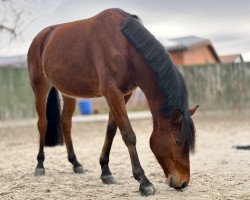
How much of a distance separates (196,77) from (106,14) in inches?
550

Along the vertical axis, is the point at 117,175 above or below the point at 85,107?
above

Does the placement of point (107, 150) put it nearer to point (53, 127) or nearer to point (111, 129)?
point (111, 129)

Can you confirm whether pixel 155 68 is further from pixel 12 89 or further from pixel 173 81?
pixel 12 89

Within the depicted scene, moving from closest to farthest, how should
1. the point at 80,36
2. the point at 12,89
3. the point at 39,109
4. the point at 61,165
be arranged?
the point at 80,36 → the point at 39,109 → the point at 61,165 → the point at 12,89

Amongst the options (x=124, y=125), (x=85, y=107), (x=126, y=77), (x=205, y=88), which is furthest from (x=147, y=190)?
(x=85, y=107)

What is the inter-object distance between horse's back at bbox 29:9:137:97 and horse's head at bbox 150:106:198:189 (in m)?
0.68

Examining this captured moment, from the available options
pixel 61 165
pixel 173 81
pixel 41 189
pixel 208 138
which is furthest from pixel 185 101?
pixel 208 138

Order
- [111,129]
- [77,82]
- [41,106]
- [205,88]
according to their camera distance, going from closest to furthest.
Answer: [77,82], [111,129], [41,106], [205,88]

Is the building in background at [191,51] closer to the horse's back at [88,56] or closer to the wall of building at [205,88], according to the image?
the wall of building at [205,88]

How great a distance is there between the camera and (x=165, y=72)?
394 cm

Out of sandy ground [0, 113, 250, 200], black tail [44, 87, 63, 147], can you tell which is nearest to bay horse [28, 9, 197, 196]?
sandy ground [0, 113, 250, 200]

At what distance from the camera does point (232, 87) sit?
18.0m

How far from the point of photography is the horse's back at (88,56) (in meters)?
4.22

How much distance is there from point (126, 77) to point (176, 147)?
0.87 metres
